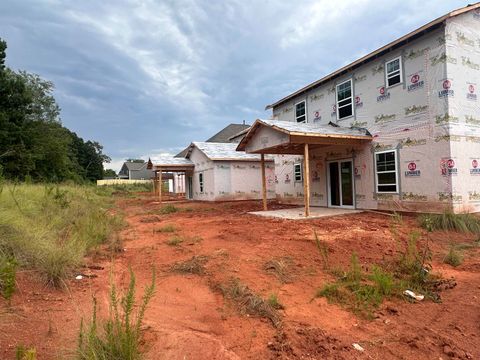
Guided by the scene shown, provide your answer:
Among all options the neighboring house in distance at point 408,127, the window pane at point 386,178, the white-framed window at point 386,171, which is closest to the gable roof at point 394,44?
the neighboring house in distance at point 408,127

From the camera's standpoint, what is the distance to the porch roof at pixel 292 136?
426 inches

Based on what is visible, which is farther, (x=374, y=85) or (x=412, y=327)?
(x=374, y=85)

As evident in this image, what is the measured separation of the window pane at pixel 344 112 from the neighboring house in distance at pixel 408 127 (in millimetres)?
44

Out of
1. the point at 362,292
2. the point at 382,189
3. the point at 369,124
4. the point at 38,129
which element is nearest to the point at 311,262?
the point at 362,292

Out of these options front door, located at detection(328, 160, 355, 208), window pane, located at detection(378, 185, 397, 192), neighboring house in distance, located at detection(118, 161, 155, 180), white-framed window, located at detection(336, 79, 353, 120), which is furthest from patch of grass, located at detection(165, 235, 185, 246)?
neighboring house in distance, located at detection(118, 161, 155, 180)

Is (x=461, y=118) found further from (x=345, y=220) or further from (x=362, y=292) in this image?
(x=362, y=292)

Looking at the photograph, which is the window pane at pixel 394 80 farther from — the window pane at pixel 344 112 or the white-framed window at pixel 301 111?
the white-framed window at pixel 301 111

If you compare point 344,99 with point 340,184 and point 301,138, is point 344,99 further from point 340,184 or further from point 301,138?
point 301,138

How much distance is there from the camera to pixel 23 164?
1051 inches

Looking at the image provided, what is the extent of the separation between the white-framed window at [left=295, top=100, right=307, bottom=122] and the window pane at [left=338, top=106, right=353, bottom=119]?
2.36 m

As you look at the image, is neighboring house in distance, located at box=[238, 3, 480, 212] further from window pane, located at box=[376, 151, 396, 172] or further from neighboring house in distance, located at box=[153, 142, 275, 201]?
neighboring house in distance, located at box=[153, 142, 275, 201]

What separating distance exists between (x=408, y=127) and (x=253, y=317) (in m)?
9.98

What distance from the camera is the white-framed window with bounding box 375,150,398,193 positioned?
1148 centimetres

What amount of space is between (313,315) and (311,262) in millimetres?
2209
